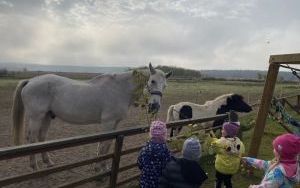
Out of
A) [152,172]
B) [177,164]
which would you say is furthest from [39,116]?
[177,164]

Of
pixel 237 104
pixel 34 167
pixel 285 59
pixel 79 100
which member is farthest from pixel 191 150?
pixel 237 104

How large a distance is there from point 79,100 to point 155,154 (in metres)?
3.05

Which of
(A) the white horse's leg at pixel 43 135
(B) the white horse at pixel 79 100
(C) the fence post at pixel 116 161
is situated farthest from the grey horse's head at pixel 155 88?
(A) the white horse's leg at pixel 43 135

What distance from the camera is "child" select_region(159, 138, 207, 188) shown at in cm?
400

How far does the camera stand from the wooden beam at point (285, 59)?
255 inches

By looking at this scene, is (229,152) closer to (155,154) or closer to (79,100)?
(155,154)

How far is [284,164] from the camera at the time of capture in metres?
3.92

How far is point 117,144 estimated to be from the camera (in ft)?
19.2

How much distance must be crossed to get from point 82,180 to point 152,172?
1.42 meters

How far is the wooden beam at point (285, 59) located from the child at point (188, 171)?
3.18 m

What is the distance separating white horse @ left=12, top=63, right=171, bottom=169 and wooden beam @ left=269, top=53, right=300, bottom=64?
1831mm

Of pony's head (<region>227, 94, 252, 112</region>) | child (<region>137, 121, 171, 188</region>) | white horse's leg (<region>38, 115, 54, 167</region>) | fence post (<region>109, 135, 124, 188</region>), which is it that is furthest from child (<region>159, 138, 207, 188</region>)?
pony's head (<region>227, 94, 252, 112</region>)

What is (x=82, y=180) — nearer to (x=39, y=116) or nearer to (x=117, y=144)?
(x=117, y=144)

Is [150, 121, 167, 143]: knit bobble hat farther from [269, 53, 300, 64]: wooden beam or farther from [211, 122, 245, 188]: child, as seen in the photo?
[269, 53, 300, 64]: wooden beam
